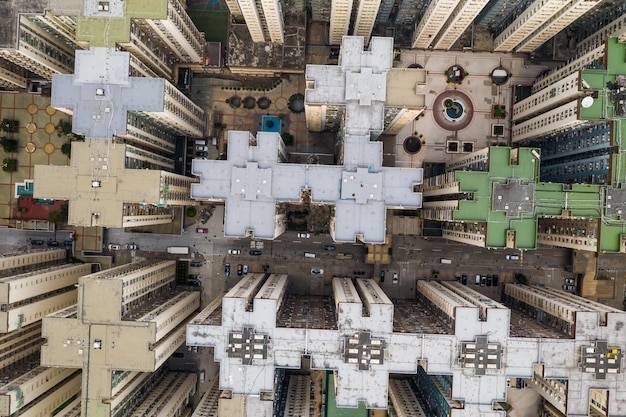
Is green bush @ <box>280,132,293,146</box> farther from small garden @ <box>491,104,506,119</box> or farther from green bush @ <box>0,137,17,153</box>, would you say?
green bush @ <box>0,137,17,153</box>

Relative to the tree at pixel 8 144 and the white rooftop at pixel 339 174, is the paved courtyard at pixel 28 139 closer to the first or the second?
the tree at pixel 8 144

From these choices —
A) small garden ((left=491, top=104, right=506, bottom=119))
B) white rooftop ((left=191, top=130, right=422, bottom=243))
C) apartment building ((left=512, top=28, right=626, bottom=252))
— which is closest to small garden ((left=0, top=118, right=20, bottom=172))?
white rooftop ((left=191, top=130, right=422, bottom=243))

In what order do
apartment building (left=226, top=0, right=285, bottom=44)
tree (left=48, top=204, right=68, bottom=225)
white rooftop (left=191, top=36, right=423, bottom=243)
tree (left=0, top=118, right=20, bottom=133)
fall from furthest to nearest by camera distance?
tree (left=0, top=118, right=20, bottom=133) → tree (left=48, top=204, right=68, bottom=225) → apartment building (left=226, top=0, right=285, bottom=44) → white rooftop (left=191, top=36, right=423, bottom=243)

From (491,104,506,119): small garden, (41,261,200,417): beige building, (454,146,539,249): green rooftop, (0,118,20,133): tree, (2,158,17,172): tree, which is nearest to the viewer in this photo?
(41,261,200,417): beige building

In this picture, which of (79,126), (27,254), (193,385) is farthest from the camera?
(193,385)

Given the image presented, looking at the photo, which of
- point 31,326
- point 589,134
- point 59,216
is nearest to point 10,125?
point 59,216

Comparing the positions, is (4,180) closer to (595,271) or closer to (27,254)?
(27,254)

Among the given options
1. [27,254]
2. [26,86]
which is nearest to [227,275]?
[27,254]

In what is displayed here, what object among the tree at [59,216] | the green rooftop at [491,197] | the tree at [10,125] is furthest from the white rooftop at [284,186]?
the tree at [10,125]

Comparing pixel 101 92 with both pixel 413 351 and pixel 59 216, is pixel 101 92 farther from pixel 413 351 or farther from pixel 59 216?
pixel 413 351

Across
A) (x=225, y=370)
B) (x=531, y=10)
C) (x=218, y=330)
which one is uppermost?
(x=531, y=10)
